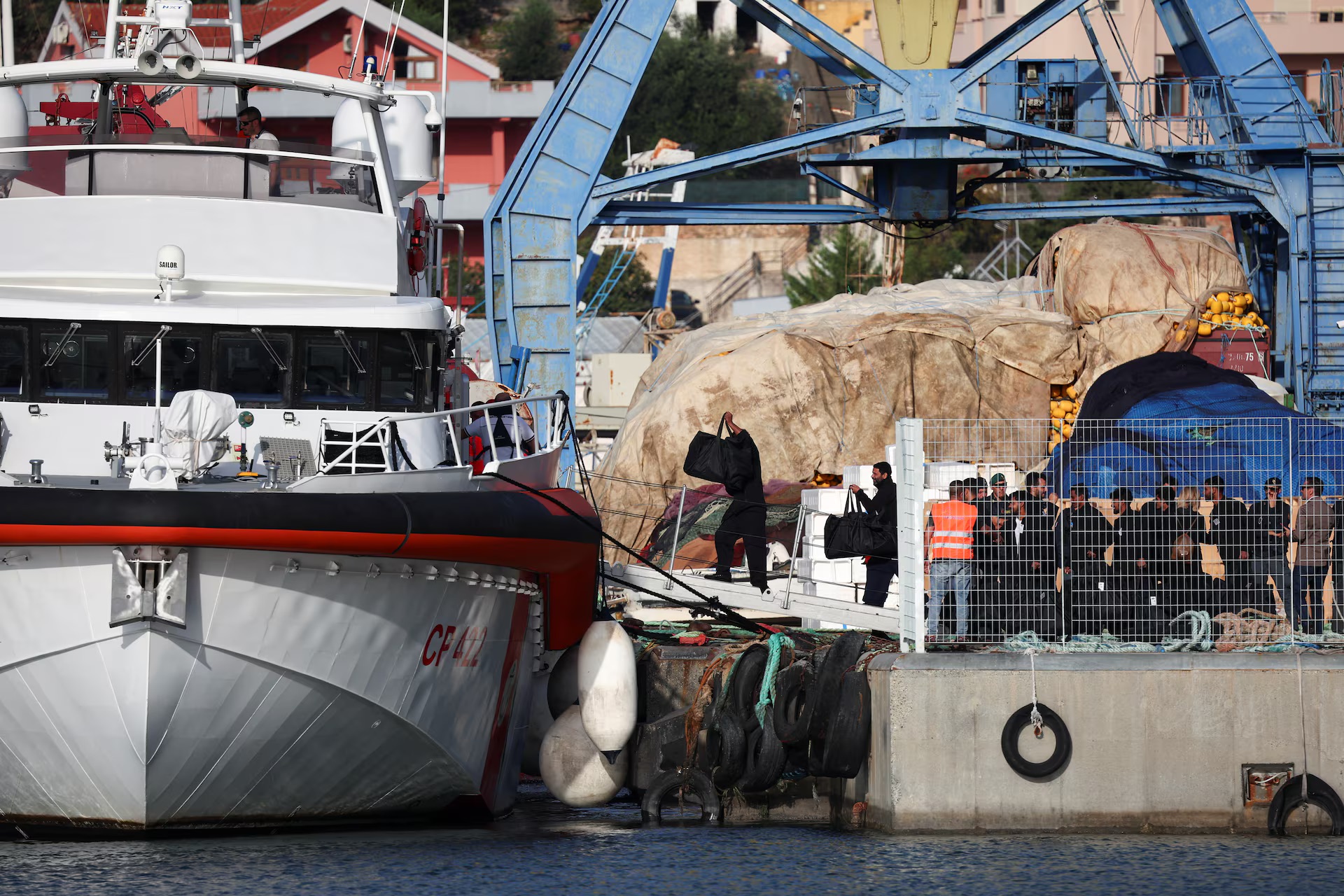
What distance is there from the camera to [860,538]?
12906 millimetres

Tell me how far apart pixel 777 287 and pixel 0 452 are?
50041 mm

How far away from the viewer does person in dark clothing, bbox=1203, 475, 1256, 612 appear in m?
10.9

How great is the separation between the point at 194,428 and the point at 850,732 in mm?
4205

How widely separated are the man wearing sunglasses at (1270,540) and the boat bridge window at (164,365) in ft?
20.9

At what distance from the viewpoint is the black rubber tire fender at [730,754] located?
11.6 meters

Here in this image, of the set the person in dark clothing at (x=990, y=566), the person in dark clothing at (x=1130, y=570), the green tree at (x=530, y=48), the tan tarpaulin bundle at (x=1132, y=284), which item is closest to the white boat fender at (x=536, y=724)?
the person in dark clothing at (x=990, y=566)

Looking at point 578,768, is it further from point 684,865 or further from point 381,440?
point 381,440

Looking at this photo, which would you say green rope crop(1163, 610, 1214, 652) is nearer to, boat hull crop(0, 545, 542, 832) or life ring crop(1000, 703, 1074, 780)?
life ring crop(1000, 703, 1074, 780)

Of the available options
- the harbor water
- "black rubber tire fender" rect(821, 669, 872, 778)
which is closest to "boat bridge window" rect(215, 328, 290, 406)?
the harbor water

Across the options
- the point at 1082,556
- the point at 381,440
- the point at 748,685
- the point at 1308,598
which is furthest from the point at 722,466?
the point at 1308,598

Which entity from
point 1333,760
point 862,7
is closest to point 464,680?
point 1333,760

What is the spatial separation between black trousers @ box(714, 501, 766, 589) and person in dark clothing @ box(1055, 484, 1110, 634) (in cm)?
360

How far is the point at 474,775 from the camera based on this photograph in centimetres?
1148

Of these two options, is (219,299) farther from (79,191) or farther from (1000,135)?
(1000,135)
